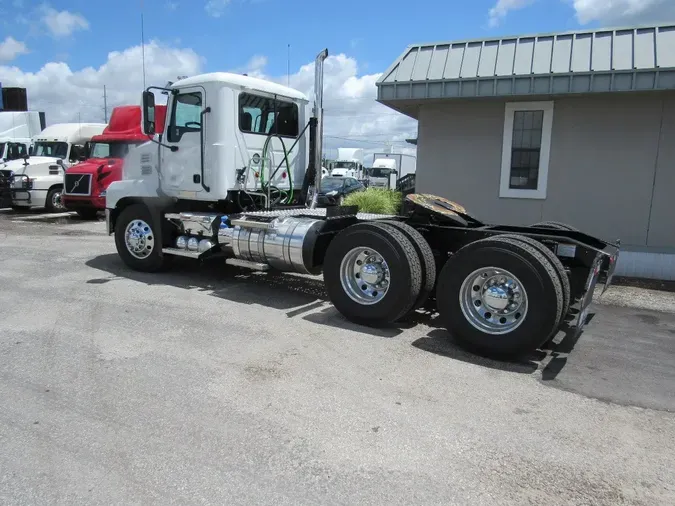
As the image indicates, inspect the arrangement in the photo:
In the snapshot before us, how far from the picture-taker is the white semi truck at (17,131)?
2080cm

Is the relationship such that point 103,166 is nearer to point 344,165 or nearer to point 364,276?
point 364,276

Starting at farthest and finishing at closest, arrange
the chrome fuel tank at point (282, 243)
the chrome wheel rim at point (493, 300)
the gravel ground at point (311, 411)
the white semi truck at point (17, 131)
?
the white semi truck at point (17, 131), the chrome fuel tank at point (282, 243), the chrome wheel rim at point (493, 300), the gravel ground at point (311, 411)

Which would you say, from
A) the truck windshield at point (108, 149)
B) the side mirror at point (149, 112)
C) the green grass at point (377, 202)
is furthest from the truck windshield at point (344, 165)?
the side mirror at point (149, 112)

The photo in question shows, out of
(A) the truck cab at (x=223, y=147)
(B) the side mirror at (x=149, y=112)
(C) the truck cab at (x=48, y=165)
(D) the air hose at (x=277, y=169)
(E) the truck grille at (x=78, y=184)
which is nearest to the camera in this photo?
(B) the side mirror at (x=149, y=112)

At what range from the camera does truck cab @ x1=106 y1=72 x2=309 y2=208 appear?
7422mm

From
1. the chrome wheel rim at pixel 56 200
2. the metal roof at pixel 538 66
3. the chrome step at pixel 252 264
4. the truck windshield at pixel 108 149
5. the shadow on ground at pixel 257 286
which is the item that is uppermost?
the metal roof at pixel 538 66

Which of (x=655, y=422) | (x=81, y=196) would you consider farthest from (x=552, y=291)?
A: (x=81, y=196)

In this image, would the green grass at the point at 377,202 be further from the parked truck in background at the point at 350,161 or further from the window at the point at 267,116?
the parked truck in background at the point at 350,161

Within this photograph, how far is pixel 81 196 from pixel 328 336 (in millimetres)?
12490

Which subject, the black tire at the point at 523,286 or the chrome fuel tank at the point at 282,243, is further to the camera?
the chrome fuel tank at the point at 282,243

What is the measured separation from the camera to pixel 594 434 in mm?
3664

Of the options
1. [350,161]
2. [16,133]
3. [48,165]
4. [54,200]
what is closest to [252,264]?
[54,200]

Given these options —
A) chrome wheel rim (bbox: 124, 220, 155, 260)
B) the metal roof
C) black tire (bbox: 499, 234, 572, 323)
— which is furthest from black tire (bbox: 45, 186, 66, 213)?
black tire (bbox: 499, 234, 572, 323)

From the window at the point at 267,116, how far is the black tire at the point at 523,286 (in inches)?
156
